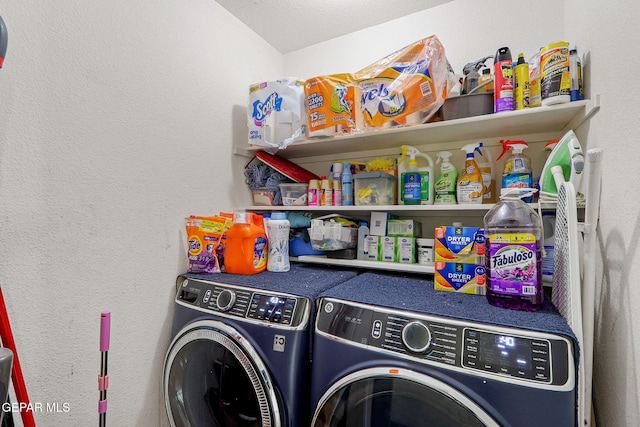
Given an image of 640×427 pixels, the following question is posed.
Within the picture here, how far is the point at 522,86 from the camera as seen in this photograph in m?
1.20

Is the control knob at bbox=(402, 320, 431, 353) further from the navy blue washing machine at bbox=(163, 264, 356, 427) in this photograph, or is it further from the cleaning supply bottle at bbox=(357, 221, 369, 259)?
the cleaning supply bottle at bbox=(357, 221, 369, 259)

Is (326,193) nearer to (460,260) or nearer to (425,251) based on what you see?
(425,251)

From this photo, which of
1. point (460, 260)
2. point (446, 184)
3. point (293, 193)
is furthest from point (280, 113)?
point (460, 260)

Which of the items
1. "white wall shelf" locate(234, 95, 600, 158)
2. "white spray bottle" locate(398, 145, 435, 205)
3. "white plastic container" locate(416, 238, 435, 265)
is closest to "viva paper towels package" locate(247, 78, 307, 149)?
"white wall shelf" locate(234, 95, 600, 158)

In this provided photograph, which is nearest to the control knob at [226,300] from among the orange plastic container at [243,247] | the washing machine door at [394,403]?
the orange plastic container at [243,247]

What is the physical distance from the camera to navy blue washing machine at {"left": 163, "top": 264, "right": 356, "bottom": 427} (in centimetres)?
100

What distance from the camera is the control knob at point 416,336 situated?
2.71ft

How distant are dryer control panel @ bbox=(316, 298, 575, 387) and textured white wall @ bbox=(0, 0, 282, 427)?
0.88 metres

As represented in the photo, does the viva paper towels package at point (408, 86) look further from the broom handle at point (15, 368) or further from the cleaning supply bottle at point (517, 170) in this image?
the broom handle at point (15, 368)

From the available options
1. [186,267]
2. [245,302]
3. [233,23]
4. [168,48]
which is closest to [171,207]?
[186,267]

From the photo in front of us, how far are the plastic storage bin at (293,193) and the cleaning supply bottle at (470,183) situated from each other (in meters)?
0.85

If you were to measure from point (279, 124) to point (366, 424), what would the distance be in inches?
56.5

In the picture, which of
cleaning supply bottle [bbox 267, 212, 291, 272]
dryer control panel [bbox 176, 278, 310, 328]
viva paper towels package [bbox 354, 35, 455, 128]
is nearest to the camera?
dryer control panel [bbox 176, 278, 310, 328]

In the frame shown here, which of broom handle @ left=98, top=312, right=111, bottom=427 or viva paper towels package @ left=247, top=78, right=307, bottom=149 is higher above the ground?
viva paper towels package @ left=247, top=78, right=307, bottom=149
